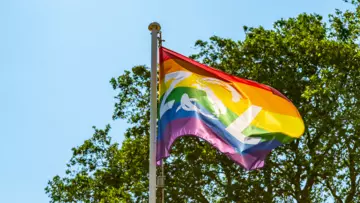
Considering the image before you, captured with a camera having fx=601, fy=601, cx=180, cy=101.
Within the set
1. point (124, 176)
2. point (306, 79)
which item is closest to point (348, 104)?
point (306, 79)

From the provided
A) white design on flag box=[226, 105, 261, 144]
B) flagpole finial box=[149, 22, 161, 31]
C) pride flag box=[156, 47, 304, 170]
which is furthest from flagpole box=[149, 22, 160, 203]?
white design on flag box=[226, 105, 261, 144]

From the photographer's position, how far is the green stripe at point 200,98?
1029 centimetres

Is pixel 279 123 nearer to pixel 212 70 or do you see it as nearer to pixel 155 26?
pixel 212 70

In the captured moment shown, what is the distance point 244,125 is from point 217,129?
0.47 m

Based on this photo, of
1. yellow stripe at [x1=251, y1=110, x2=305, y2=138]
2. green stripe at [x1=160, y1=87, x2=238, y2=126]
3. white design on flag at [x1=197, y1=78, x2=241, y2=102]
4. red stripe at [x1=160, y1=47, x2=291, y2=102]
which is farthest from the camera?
red stripe at [x1=160, y1=47, x2=291, y2=102]

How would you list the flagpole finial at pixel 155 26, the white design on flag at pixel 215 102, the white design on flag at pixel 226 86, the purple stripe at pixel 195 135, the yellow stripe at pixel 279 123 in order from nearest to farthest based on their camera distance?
the purple stripe at pixel 195 135
the yellow stripe at pixel 279 123
the white design on flag at pixel 215 102
the white design on flag at pixel 226 86
the flagpole finial at pixel 155 26

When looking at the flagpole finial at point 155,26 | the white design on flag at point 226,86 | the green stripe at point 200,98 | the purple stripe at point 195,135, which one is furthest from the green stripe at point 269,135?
the flagpole finial at point 155,26

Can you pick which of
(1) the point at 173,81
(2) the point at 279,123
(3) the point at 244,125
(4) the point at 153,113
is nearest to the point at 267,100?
(2) the point at 279,123

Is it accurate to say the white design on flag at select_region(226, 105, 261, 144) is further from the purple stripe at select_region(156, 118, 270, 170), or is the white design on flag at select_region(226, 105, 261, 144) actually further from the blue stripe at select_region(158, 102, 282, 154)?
the purple stripe at select_region(156, 118, 270, 170)

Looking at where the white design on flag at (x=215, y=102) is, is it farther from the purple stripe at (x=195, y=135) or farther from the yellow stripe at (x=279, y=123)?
the yellow stripe at (x=279, y=123)

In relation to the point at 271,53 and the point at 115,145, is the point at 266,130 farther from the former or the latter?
the point at 115,145

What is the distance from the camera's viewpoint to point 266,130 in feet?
32.8

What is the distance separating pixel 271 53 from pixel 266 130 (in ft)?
55.1

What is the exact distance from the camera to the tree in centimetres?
2398
